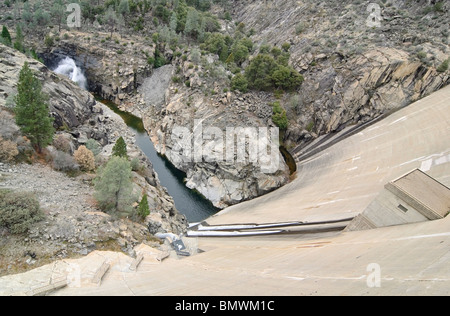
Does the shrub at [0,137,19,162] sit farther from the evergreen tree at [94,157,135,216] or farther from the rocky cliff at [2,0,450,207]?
the rocky cliff at [2,0,450,207]

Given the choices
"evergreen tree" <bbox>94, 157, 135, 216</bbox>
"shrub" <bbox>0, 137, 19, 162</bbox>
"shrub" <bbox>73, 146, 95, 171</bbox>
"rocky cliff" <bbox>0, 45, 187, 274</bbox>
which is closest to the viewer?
"rocky cliff" <bbox>0, 45, 187, 274</bbox>

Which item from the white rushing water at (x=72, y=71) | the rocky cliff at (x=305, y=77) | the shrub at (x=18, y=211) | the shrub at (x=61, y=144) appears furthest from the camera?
the white rushing water at (x=72, y=71)

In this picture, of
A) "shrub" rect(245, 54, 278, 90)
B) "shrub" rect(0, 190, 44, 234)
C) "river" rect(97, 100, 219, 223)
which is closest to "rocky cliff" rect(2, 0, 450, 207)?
"river" rect(97, 100, 219, 223)

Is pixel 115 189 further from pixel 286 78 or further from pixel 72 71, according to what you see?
pixel 72 71

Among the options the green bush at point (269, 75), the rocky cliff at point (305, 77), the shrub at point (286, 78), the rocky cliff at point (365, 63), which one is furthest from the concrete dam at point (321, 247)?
the green bush at point (269, 75)

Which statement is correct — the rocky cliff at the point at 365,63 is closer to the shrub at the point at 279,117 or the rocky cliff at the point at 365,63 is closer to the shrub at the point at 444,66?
the shrub at the point at 444,66

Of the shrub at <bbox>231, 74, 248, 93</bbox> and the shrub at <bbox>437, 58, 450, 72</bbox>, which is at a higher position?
the shrub at <bbox>231, 74, 248, 93</bbox>

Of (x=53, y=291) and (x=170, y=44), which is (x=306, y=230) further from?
(x=170, y=44)

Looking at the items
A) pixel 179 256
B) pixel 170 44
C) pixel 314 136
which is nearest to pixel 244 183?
pixel 314 136
